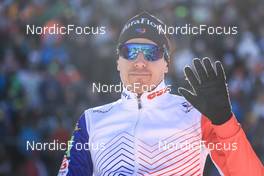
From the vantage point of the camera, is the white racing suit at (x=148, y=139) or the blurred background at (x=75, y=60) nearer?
the white racing suit at (x=148, y=139)

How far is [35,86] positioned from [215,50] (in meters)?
0.68

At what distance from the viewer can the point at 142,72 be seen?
1946 millimetres

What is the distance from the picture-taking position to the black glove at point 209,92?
1.77 meters

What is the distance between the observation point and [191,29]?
225 centimetres

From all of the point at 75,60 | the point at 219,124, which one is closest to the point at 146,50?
the point at 219,124

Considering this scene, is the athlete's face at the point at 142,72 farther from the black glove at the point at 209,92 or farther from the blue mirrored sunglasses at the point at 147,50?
Answer: the black glove at the point at 209,92

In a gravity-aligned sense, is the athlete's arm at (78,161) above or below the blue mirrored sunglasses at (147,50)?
below

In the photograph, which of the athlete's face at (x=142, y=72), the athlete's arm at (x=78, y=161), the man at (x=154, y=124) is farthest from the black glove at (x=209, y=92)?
the athlete's arm at (x=78, y=161)

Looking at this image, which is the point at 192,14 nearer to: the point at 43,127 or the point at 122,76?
the point at 122,76

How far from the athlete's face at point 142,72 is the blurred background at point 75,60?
189 millimetres

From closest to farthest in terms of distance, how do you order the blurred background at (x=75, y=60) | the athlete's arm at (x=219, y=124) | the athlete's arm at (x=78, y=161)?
1. the athlete's arm at (x=219, y=124)
2. the athlete's arm at (x=78, y=161)
3. the blurred background at (x=75, y=60)

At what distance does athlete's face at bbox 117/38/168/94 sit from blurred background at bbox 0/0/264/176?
189 millimetres

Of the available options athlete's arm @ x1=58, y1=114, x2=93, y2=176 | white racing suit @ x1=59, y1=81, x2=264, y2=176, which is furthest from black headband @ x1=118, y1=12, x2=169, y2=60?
athlete's arm @ x1=58, y1=114, x2=93, y2=176

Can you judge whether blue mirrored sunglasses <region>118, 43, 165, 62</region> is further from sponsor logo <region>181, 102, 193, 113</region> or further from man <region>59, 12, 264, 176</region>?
sponsor logo <region>181, 102, 193, 113</region>
